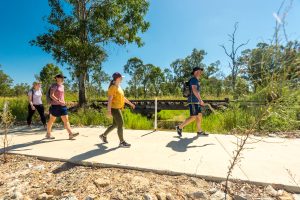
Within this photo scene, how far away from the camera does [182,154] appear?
4332 millimetres

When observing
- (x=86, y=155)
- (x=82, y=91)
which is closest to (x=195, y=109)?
(x=86, y=155)

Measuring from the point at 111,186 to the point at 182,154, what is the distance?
5.49 feet

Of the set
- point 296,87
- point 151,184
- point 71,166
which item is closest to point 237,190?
point 151,184

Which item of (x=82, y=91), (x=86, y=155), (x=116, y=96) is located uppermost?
(x=82, y=91)

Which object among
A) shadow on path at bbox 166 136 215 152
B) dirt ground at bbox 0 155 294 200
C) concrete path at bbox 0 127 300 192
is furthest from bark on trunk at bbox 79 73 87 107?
dirt ground at bbox 0 155 294 200

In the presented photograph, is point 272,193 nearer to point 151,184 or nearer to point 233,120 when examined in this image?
point 151,184

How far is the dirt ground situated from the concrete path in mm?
178

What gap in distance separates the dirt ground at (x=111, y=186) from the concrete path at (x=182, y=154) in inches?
7.0

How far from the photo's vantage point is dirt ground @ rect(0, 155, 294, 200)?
9.30 ft

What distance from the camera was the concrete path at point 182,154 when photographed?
3385 mm

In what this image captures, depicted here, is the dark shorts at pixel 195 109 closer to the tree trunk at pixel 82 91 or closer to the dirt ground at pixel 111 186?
the dirt ground at pixel 111 186

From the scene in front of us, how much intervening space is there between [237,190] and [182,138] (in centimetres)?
288

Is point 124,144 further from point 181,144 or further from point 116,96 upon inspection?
point 181,144

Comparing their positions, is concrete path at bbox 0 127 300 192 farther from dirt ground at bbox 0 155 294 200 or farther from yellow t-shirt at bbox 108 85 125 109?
yellow t-shirt at bbox 108 85 125 109
